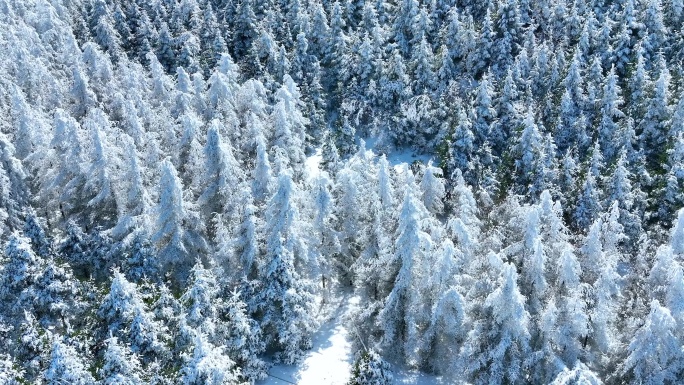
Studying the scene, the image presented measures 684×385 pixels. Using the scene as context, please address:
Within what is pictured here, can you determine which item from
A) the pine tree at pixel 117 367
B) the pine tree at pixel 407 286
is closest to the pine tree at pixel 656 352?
the pine tree at pixel 407 286

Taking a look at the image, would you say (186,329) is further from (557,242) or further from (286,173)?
(557,242)

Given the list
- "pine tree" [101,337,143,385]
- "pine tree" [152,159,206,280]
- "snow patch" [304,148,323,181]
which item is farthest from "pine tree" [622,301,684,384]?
"snow patch" [304,148,323,181]

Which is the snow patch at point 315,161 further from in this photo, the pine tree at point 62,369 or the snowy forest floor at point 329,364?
the pine tree at point 62,369

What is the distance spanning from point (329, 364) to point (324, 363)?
0.30 meters

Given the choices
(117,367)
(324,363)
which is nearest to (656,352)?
(324,363)

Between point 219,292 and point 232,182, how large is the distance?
7213 millimetres

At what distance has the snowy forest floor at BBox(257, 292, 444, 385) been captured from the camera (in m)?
35.2

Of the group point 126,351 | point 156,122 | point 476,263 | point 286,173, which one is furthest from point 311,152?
point 126,351

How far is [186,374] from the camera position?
28.1 metres

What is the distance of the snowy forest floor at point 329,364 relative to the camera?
3519 centimetres

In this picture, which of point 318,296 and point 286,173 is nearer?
point 286,173

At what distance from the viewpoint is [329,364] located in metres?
36.2

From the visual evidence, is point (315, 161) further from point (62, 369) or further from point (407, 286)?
point (62, 369)

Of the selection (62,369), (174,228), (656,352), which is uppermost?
(174,228)
